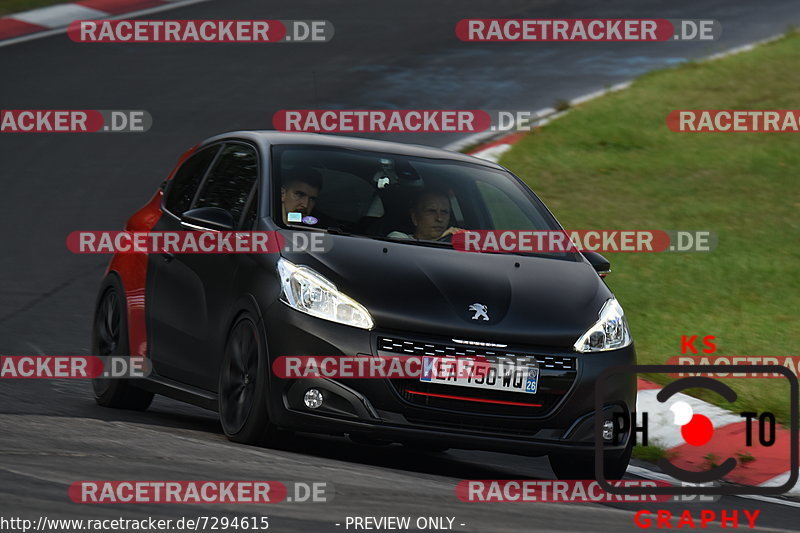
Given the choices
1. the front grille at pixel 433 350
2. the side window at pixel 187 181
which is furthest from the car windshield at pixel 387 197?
the front grille at pixel 433 350

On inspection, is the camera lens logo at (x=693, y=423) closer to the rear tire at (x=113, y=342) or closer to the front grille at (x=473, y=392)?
the front grille at (x=473, y=392)

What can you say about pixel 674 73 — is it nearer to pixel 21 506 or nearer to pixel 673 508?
pixel 673 508

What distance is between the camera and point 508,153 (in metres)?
16.1

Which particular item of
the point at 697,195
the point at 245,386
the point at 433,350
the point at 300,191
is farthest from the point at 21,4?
the point at 433,350

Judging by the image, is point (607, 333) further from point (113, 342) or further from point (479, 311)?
point (113, 342)

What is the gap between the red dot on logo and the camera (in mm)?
8789

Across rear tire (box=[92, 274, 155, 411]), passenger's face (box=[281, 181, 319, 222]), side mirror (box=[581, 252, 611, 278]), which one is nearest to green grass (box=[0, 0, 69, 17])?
rear tire (box=[92, 274, 155, 411])

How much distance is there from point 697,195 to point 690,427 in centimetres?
644

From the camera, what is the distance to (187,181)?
8.88 meters

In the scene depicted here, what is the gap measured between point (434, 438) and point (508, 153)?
9409mm

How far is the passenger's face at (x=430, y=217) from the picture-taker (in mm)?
7914

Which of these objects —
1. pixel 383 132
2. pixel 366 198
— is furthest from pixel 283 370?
pixel 383 132

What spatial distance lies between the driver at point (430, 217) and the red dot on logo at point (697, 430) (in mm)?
1896

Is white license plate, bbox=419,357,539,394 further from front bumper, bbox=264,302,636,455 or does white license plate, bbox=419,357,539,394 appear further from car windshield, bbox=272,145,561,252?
car windshield, bbox=272,145,561,252
